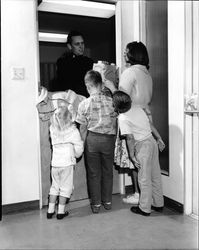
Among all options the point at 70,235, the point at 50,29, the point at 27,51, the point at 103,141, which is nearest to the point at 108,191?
the point at 103,141

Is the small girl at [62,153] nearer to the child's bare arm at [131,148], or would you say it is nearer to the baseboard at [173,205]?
the child's bare arm at [131,148]

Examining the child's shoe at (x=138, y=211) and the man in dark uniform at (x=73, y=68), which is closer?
the child's shoe at (x=138, y=211)

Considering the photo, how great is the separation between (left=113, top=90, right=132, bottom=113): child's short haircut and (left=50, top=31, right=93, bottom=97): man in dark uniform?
0.52 meters

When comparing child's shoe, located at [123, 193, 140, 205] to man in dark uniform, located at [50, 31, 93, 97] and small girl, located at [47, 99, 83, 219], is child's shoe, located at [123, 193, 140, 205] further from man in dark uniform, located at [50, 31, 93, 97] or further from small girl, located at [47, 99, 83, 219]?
man in dark uniform, located at [50, 31, 93, 97]

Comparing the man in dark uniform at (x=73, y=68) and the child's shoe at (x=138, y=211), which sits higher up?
the man in dark uniform at (x=73, y=68)

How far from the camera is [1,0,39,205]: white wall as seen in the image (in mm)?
2611

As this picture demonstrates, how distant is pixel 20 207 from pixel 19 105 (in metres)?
0.88

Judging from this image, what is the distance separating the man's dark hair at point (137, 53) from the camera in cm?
262

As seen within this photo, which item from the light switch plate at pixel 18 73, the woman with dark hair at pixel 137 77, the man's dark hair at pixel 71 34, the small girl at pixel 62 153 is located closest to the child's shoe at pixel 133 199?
the small girl at pixel 62 153

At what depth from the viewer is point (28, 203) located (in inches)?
109

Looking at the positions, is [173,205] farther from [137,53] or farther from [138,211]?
[137,53]

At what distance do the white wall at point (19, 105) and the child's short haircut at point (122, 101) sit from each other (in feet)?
2.34

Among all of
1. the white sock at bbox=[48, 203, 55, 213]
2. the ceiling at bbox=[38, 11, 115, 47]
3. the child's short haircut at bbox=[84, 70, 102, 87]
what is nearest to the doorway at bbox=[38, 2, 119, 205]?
the ceiling at bbox=[38, 11, 115, 47]

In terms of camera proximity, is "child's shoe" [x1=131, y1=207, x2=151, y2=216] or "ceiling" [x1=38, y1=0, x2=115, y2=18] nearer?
"child's shoe" [x1=131, y1=207, x2=151, y2=216]
